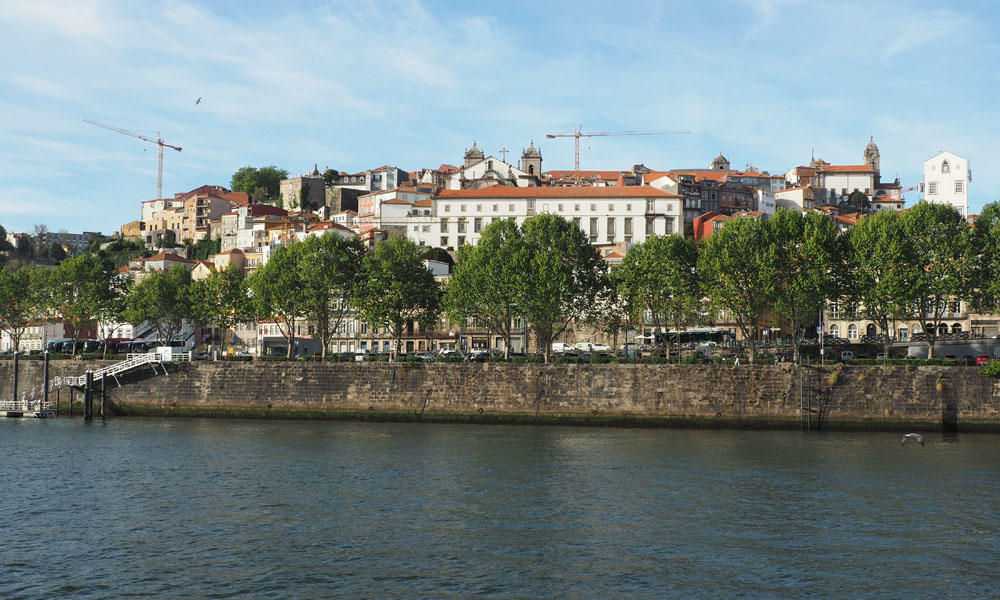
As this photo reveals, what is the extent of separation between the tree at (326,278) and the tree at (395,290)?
116 cm

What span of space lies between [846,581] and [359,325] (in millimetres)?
78134

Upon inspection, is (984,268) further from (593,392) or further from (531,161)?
(531,161)

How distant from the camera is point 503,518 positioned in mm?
34844

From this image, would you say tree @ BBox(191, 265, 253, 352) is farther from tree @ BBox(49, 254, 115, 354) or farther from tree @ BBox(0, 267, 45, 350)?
tree @ BBox(0, 267, 45, 350)

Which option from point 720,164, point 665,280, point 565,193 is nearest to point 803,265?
point 665,280

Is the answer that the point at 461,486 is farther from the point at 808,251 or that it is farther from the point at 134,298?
the point at 134,298

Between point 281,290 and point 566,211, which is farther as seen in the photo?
point 566,211

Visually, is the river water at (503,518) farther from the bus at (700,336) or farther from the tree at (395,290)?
the bus at (700,336)

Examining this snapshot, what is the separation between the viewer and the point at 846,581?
1079 inches

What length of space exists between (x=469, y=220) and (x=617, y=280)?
5386 cm

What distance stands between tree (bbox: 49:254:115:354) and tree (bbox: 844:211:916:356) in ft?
213

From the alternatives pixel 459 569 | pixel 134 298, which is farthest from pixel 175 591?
pixel 134 298

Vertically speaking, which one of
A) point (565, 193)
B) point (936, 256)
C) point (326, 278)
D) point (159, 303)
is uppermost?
point (565, 193)

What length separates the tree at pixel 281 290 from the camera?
7706 cm
